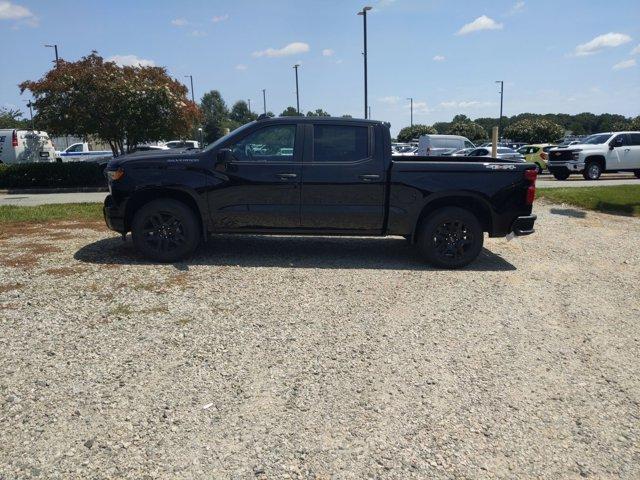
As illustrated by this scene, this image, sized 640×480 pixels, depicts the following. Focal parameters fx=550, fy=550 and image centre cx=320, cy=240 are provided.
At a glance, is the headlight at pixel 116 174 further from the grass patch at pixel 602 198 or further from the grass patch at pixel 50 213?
the grass patch at pixel 602 198

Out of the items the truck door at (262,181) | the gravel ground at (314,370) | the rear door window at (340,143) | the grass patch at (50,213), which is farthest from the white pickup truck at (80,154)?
the gravel ground at (314,370)

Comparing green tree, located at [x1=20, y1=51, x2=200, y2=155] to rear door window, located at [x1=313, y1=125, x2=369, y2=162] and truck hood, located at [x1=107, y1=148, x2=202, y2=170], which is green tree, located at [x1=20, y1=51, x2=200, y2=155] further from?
rear door window, located at [x1=313, y1=125, x2=369, y2=162]

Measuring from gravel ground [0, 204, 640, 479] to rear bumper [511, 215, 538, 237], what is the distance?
0.49 meters

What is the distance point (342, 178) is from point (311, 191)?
422mm

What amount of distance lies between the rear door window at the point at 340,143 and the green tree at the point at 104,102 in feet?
50.1

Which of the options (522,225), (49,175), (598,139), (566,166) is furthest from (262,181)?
(598,139)

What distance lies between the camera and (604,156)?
2181 cm

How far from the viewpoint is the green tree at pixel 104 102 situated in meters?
20.0

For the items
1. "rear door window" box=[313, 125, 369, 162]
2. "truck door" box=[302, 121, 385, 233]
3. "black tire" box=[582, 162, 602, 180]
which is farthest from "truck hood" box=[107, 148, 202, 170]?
"black tire" box=[582, 162, 602, 180]

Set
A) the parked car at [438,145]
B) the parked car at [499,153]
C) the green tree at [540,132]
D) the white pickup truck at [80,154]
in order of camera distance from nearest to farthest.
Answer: the parked car at [499,153] < the parked car at [438,145] < the white pickup truck at [80,154] < the green tree at [540,132]

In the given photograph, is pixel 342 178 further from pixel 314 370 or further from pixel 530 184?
pixel 314 370

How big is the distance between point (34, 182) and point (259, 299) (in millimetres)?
17286

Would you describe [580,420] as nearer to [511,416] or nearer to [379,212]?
[511,416]

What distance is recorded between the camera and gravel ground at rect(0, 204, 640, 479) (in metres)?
2.98
